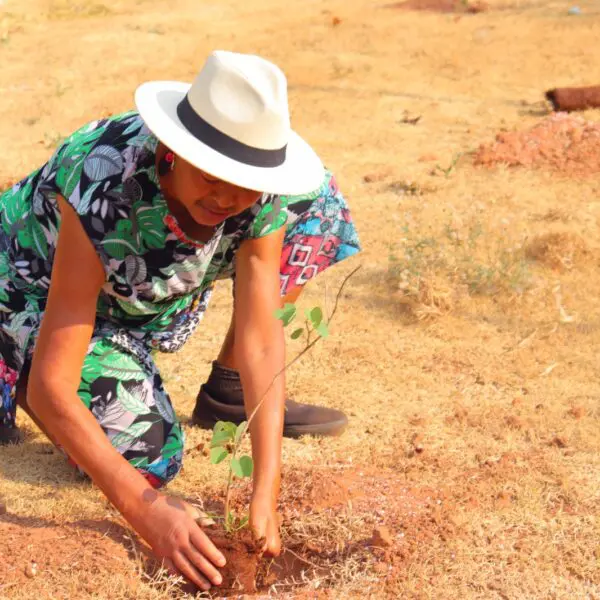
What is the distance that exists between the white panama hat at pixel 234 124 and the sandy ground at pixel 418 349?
0.97m

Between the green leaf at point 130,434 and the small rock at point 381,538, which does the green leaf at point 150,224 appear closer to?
the green leaf at point 130,434

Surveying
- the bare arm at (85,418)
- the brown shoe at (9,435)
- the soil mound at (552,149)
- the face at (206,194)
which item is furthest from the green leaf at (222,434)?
the soil mound at (552,149)

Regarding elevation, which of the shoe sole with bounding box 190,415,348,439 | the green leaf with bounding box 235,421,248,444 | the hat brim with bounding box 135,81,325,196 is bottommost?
the shoe sole with bounding box 190,415,348,439

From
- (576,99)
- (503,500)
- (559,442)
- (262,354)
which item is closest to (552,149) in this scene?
(576,99)

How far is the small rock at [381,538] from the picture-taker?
2447 millimetres

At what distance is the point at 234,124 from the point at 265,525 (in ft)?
3.11

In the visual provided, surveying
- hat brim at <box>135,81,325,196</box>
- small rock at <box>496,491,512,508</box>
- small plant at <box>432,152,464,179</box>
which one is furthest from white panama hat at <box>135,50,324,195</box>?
small plant at <box>432,152,464,179</box>

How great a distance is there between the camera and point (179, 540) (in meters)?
2.18

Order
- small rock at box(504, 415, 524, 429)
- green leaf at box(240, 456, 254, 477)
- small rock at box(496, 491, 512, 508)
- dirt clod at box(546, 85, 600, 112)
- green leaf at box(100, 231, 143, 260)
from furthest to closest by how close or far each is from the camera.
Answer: dirt clod at box(546, 85, 600, 112) < small rock at box(504, 415, 524, 429) < small rock at box(496, 491, 512, 508) < green leaf at box(100, 231, 143, 260) < green leaf at box(240, 456, 254, 477)

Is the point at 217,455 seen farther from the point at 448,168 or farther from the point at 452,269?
the point at 448,168

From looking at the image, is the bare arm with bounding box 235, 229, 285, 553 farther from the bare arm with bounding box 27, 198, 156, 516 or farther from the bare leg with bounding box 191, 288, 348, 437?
the bare leg with bounding box 191, 288, 348, 437

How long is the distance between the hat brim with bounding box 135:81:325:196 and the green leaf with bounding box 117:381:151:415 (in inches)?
34.2

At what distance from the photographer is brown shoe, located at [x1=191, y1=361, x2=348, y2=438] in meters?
3.10

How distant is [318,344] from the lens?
12.3 ft
